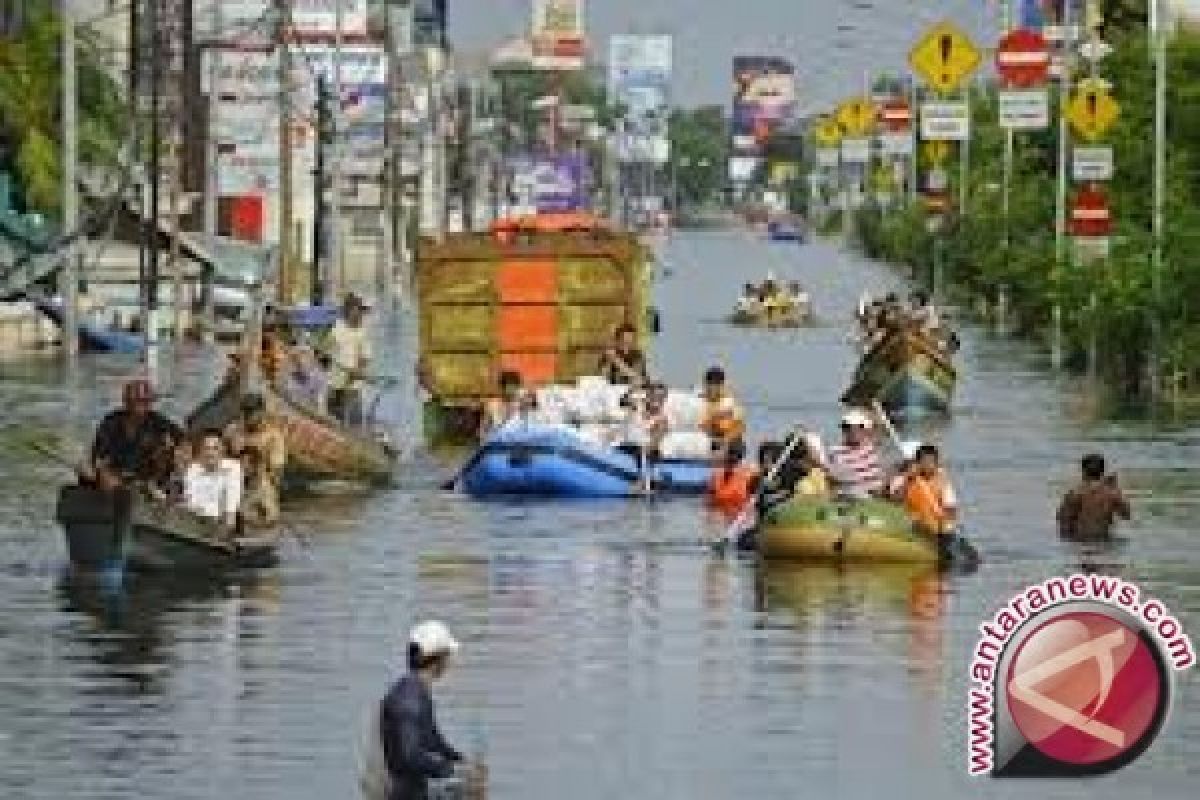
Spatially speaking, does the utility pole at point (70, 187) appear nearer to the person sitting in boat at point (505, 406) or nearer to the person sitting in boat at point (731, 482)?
the person sitting in boat at point (505, 406)

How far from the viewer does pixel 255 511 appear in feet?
127

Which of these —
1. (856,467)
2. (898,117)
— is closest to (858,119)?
(898,117)

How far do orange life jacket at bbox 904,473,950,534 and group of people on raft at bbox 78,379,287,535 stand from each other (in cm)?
562

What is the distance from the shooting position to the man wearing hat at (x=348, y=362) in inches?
2013

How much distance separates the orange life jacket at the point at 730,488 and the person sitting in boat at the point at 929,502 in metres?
5.69

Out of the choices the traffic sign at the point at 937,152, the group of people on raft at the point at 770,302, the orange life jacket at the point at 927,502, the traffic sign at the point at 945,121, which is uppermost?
the traffic sign at the point at 945,121

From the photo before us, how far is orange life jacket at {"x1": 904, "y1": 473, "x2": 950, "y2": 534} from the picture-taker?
39000 millimetres

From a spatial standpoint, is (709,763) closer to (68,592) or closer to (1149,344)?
(68,592)

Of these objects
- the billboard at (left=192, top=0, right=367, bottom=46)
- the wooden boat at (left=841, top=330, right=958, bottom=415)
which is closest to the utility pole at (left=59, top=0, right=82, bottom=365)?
the wooden boat at (left=841, top=330, right=958, bottom=415)

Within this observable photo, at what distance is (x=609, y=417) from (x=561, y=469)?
156cm

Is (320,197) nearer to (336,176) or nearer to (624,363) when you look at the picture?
(336,176)

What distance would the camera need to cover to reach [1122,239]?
70.3m

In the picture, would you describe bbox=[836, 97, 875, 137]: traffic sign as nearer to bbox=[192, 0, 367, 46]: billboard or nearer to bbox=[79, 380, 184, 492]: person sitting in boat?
bbox=[192, 0, 367, 46]: billboard

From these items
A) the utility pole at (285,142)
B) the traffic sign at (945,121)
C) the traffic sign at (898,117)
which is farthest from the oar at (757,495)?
the traffic sign at (898,117)
